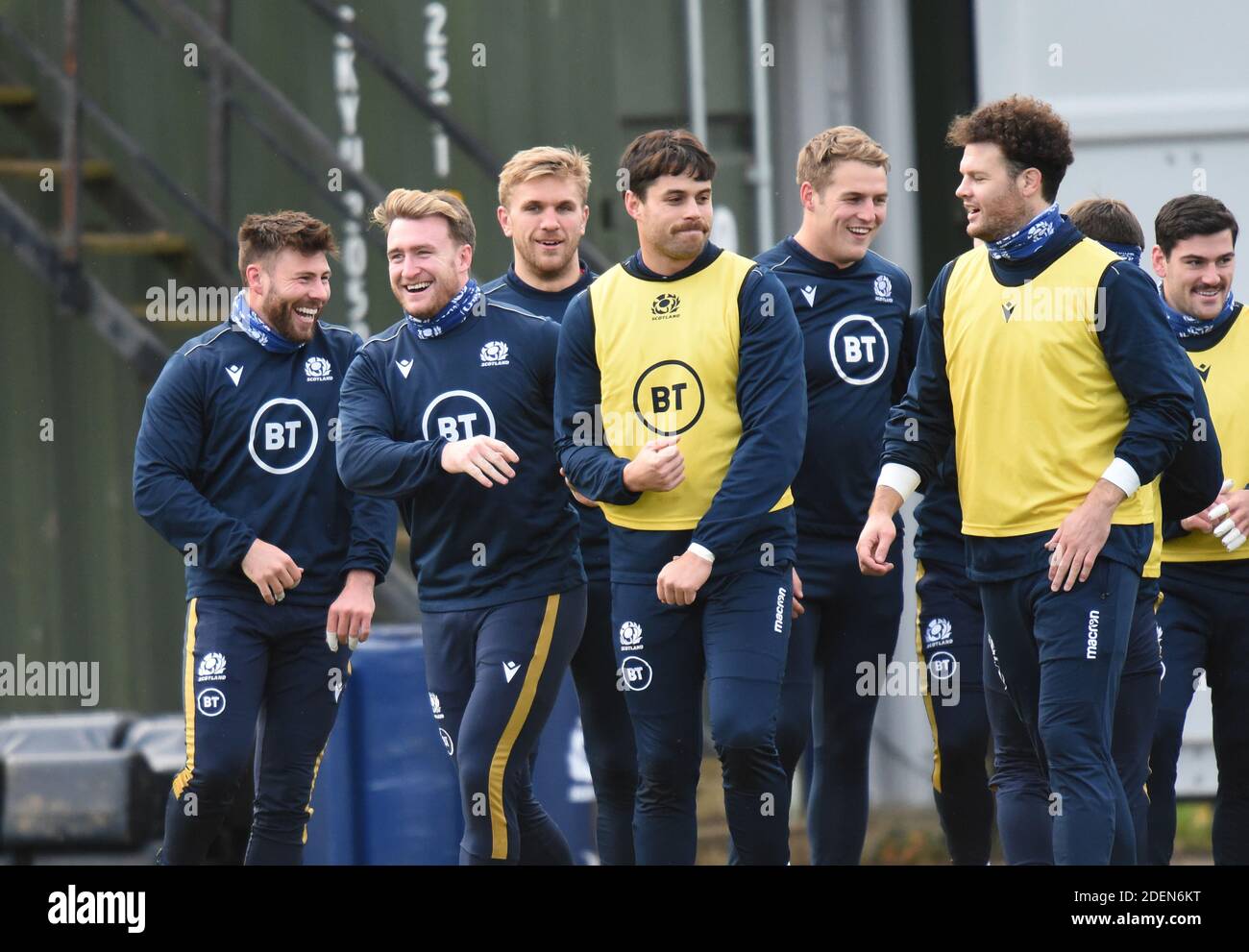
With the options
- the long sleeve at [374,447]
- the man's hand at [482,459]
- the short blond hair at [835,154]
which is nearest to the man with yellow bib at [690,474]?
the man's hand at [482,459]

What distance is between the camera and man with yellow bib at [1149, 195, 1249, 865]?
502 centimetres

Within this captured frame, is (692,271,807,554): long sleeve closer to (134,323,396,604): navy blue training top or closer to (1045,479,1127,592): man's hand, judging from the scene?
(1045,479,1127,592): man's hand

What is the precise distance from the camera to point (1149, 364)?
167 inches

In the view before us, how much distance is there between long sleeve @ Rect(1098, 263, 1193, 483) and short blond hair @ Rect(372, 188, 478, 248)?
5.61 ft

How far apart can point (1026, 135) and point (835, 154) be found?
868 millimetres

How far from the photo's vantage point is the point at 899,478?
4.70 metres

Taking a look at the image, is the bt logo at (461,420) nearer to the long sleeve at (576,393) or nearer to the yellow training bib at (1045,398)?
the long sleeve at (576,393)

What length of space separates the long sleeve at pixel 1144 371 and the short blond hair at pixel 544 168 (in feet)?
5.30

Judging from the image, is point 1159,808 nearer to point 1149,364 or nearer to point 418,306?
point 1149,364

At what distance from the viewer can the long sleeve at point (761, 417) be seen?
14.7ft

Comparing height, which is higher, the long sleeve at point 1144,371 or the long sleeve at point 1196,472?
the long sleeve at point 1144,371

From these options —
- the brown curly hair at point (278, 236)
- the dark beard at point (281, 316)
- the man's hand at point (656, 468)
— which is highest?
the brown curly hair at point (278, 236)

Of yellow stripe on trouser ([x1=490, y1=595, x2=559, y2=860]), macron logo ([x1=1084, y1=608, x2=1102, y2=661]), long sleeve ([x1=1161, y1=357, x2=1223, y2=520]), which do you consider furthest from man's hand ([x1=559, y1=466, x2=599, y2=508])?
long sleeve ([x1=1161, y1=357, x2=1223, y2=520])

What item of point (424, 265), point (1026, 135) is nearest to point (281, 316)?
point (424, 265)
